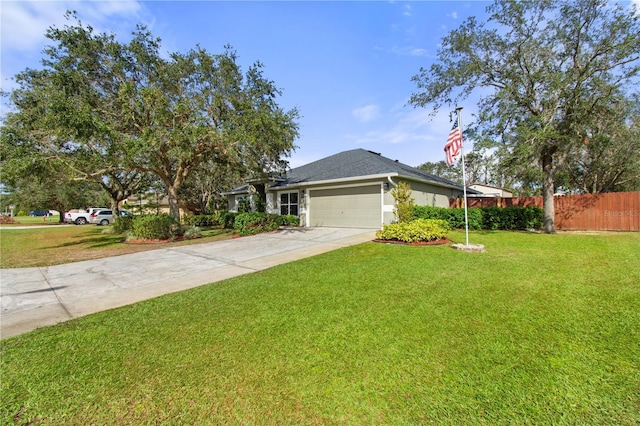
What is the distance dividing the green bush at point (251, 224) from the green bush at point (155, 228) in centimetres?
301

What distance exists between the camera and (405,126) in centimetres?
1612

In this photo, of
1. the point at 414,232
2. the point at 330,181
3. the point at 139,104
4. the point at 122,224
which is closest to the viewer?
the point at 414,232

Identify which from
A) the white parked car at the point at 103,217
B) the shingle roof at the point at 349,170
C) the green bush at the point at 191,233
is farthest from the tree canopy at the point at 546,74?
the white parked car at the point at 103,217

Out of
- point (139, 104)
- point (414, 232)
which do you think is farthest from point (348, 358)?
point (139, 104)

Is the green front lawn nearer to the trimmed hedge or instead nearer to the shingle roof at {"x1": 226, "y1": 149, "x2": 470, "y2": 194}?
the trimmed hedge

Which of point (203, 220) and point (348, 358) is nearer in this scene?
point (348, 358)

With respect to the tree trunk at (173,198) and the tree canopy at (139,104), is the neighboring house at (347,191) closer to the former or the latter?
the tree canopy at (139,104)

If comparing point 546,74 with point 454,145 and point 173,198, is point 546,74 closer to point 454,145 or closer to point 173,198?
point 454,145

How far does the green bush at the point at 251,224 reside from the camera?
540 inches

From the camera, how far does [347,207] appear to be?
14.8 metres

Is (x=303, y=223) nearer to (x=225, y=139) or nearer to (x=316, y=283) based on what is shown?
(x=225, y=139)

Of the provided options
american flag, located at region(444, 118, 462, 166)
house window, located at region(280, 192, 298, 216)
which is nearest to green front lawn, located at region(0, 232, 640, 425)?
american flag, located at region(444, 118, 462, 166)

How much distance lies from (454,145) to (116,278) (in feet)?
32.9

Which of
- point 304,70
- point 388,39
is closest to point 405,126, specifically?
point 388,39
